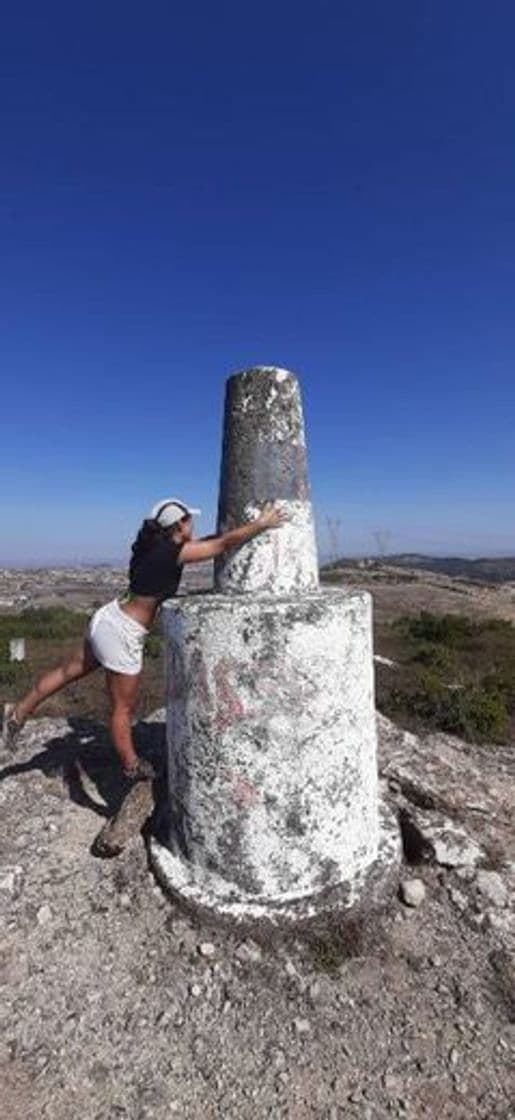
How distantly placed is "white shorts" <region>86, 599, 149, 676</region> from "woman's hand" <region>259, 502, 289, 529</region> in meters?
1.17

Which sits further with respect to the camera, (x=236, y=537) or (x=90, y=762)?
(x=90, y=762)

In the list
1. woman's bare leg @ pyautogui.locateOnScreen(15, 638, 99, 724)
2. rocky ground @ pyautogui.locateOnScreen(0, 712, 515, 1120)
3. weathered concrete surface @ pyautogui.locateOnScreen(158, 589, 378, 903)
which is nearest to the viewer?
rocky ground @ pyautogui.locateOnScreen(0, 712, 515, 1120)

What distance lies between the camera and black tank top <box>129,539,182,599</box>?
4.65 meters

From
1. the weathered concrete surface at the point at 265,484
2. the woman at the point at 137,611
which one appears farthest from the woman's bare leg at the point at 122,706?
the weathered concrete surface at the point at 265,484

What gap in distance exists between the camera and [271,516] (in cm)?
434

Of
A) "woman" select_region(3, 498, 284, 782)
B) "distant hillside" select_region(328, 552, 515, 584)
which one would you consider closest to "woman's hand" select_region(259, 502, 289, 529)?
"woman" select_region(3, 498, 284, 782)

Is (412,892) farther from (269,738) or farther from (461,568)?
(461,568)

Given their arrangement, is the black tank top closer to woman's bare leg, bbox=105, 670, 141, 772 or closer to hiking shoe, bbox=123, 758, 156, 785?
woman's bare leg, bbox=105, 670, 141, 772

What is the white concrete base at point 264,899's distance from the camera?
400 cm

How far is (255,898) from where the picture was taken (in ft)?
13.3

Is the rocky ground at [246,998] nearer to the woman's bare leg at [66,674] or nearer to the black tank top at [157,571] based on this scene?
the woman's bare leg at [66,674]

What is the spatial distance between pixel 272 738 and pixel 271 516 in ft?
4.19

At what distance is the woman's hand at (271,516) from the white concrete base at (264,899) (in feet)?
6.64

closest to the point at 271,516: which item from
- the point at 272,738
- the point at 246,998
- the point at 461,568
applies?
the point at 272,738
